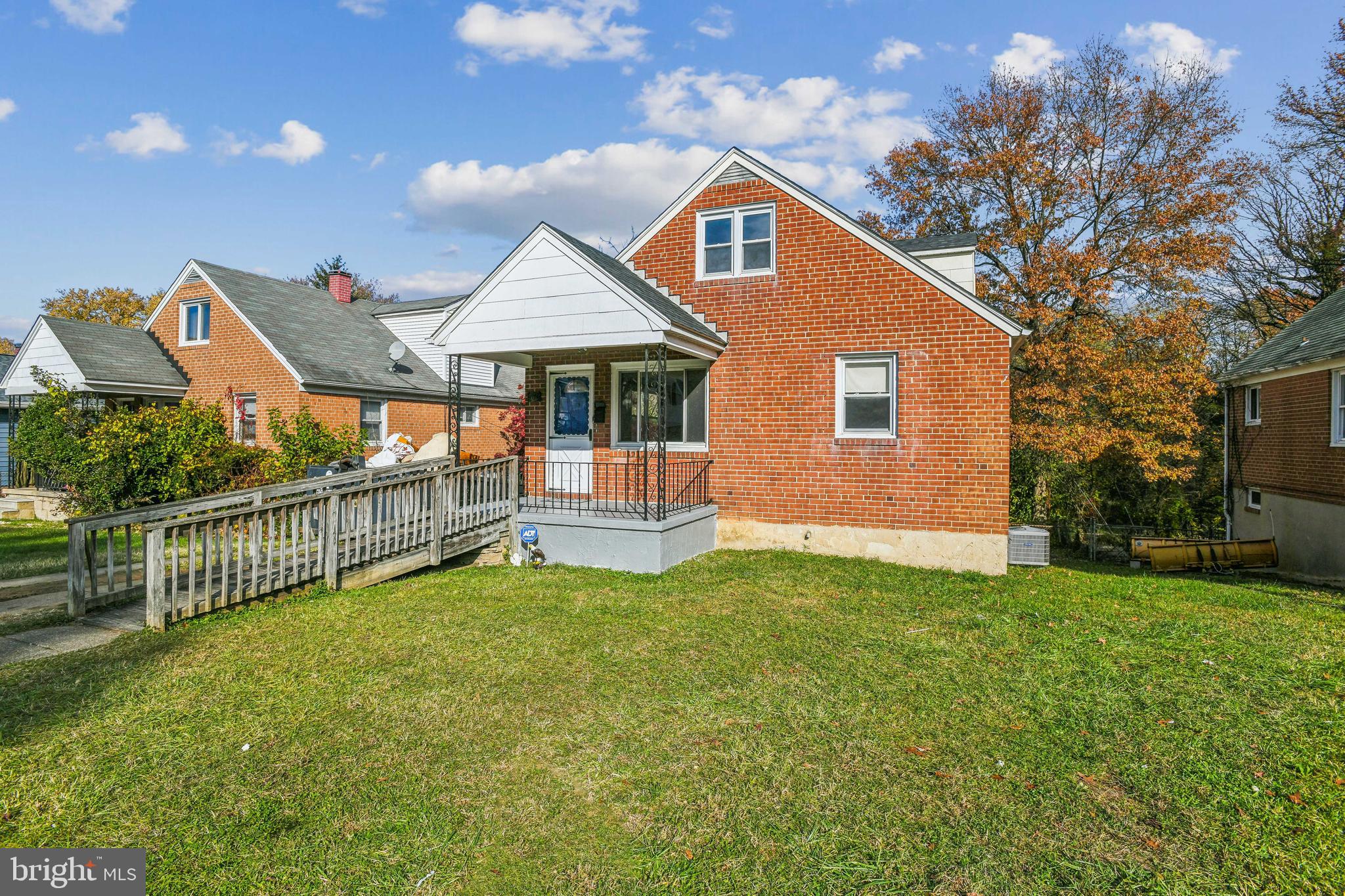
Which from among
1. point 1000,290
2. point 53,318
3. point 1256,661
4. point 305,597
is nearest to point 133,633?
point 305,597

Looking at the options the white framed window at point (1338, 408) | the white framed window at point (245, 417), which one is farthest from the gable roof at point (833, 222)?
the white framed window at point (245, 417)

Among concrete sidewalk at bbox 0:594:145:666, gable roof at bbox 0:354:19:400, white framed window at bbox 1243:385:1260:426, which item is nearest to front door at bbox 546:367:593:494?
concrete sidewalk at bbox 0:594:145:666

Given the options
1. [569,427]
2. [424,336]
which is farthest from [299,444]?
Answer: [569,427]

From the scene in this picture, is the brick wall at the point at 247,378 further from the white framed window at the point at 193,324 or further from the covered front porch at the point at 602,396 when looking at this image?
the covered front porch at the point at 602,396

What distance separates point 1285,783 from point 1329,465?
44.6 ft

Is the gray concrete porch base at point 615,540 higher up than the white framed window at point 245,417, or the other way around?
the white framed window at point 245,417

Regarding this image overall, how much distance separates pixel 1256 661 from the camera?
19.2 feet

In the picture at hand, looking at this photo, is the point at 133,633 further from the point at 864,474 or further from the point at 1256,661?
the point at 1256,661

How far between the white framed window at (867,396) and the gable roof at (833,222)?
1345mm

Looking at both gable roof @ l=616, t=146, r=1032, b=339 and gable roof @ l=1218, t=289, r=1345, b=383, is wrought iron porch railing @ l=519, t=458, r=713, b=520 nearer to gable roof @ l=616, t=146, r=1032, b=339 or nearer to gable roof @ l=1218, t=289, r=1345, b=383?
gable roof @ l=616, t=146, r=1032, b=339

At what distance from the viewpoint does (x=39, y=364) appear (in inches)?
750

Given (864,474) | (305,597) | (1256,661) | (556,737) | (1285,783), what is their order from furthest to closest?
(864,474) < (305,597) < (1256,661) < (556,737) < (1285,783)

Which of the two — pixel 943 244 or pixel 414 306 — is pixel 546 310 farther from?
pixel 414 306

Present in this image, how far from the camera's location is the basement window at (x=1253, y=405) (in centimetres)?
1677
